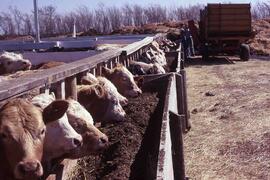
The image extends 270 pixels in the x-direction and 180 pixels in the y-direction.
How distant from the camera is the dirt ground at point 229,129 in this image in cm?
822

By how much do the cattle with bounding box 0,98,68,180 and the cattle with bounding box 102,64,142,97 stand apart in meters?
4.91

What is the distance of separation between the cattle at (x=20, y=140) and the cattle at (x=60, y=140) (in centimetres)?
43

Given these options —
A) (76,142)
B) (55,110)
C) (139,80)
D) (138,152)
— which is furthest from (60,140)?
(139,80)

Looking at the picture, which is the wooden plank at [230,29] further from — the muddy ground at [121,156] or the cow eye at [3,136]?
the cow eye at [3,136]

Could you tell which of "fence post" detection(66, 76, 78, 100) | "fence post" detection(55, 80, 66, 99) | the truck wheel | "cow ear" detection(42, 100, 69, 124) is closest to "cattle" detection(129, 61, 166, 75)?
"fence post" detection(66, 76, 78, 100)

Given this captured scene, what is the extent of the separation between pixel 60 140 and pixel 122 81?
4.51 meters

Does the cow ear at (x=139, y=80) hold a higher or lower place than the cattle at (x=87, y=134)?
lower

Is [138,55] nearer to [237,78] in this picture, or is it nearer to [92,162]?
[237,78]

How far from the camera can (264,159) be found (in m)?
8.56

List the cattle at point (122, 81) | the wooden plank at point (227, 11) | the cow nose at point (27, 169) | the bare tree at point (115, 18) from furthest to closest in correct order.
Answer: the bare tree at point (115, 18), the wooden plank at point (227, 11), the cattle at point (122, 81), the cow nose at point (27, 169)

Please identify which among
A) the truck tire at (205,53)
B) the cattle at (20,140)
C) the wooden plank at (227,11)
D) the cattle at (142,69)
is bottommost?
the truck tire at (205,53)

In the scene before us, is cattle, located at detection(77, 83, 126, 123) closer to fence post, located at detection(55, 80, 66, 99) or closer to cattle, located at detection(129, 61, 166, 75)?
fence post, located at detection(55, 80, 66, 99)

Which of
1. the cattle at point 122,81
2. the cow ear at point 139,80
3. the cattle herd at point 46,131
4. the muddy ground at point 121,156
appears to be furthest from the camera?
the cow ear at point 139,80

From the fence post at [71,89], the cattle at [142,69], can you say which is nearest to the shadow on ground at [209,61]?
the cattle at [142,69]
